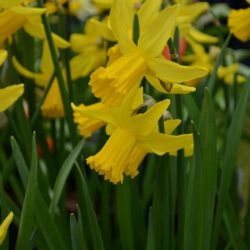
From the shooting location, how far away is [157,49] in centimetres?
87

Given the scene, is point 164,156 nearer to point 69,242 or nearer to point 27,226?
point 27,226

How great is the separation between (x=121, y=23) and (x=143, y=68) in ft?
0.25

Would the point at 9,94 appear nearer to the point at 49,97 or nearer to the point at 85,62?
the point at 49,97

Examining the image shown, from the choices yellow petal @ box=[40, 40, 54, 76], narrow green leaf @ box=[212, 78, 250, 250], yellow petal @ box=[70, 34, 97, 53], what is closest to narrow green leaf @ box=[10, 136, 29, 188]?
narrow green leaf @ box=[212, 78, 250, 250]

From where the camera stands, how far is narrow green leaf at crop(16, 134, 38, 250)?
85 cm

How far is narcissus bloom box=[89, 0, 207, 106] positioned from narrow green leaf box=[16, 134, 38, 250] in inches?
4.6

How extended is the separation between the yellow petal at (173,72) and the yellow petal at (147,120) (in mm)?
35

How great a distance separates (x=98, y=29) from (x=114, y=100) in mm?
386

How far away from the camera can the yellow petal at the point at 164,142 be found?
0.86 m

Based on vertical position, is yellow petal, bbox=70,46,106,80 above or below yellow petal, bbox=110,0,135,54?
below

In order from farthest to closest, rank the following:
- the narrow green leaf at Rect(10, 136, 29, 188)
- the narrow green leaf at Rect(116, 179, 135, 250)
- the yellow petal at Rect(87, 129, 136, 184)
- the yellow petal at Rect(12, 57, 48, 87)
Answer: the yellow petal at Rect(12, 57, 48, 87) → the narrow green leaf at Rect(116, 179, 135, 250) → the narrow green leaf at Rect(10, 136, 29, 188) → the yellow petal at Rect(87, 129, 136, 184)

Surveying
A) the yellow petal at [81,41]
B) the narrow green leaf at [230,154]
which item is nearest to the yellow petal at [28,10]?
the narrow green leaf at [230,154]

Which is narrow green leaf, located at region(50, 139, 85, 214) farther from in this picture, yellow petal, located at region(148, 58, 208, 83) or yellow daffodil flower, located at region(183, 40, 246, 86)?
yellow daffodil flower, located at region(183, 40, 246, 86)

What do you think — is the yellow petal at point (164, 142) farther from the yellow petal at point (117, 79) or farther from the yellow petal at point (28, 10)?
the yellow petal at point (28, 10)
